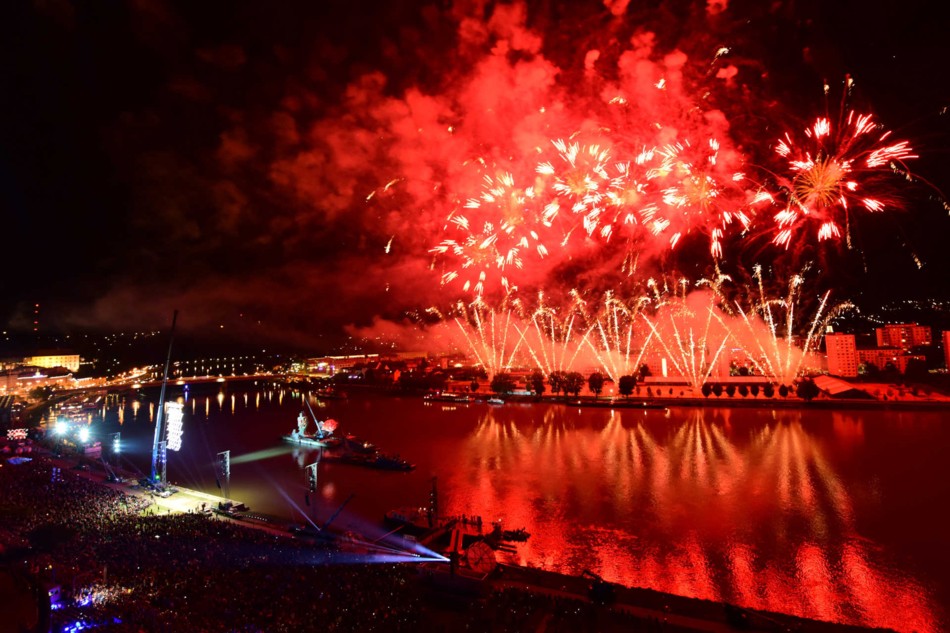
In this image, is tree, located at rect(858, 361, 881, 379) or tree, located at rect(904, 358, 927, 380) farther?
tree, located at rect(858, 361, 881, 379)

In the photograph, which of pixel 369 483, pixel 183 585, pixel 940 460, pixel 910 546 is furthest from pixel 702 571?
pixel 940 460

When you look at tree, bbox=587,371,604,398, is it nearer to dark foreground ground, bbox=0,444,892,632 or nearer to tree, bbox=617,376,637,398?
tree, bbox=617,376,637,398

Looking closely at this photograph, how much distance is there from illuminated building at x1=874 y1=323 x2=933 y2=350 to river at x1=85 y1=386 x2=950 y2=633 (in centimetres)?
2632

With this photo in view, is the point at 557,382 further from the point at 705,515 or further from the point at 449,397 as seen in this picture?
the point at 705,515

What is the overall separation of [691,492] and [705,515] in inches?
69.0

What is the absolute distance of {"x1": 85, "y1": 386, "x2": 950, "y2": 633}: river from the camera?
8.48 m

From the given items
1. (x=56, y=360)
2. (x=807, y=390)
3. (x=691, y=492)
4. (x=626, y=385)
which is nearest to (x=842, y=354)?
(x=807, y=390)

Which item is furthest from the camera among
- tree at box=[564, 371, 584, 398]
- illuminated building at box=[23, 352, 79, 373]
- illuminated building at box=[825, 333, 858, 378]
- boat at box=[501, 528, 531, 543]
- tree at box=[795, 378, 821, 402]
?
illuminated building at box=[23, 352, 79, 373]

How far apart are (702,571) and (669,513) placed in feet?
9.90

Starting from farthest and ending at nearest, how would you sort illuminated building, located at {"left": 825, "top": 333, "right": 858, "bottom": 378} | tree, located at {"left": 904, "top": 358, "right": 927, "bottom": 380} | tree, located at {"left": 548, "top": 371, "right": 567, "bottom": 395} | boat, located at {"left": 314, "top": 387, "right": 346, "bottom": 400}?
boat, located at {"left": 314, "top": 387, "right": 346, "bottom": 400}
illuminated building, located at {"left": 825, "top": 333, "right": 858, "bottom": 378}
tree, located at {"left": 548, "top": 371, "right": 567, "bottom": 395}
tree, located at {"left": 904, "top": 358, "right": 927, "bottom": 380}

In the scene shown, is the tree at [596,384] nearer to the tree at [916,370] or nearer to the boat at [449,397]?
the boat at [449,397]

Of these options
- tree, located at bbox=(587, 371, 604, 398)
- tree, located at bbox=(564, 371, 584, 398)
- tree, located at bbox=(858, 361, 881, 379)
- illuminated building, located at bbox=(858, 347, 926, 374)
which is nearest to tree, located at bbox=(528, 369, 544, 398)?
tree, located at bbox=(564, 371, 584, 398)

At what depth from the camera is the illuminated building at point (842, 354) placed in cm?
3828

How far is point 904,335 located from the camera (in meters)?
43.8
